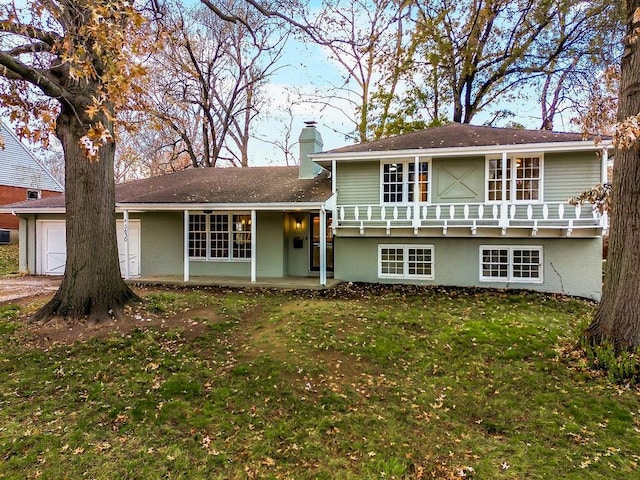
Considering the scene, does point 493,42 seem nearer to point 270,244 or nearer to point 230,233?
point 270,244

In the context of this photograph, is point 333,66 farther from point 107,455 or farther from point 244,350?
point 107,455

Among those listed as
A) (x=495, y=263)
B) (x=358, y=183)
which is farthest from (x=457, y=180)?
(x=358, y=183)

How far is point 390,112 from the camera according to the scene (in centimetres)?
2116

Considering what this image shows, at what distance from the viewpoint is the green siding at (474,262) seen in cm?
1074

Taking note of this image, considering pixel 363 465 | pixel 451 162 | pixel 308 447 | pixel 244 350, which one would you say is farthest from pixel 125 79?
pixel 451 162

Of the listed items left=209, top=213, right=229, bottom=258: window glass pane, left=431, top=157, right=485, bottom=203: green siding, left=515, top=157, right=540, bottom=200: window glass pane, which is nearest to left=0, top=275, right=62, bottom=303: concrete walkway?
left=209, top=213, right=229, bottom=258: window glass pane

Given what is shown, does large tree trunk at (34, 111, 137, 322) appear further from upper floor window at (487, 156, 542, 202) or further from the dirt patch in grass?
upper floor window at (487, 156, 542, 202)

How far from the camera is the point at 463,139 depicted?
11820mm

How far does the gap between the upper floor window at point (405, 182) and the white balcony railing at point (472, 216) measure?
22.1 inches

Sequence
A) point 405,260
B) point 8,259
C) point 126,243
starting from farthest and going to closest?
1. point 8,259
2. point 126,243
3. point 405,260

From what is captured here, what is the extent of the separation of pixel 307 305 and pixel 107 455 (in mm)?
5579

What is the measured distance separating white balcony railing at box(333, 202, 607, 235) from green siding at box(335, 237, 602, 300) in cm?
82

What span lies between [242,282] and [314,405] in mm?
7759

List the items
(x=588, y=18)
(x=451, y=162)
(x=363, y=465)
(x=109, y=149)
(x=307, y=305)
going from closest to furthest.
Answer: (x=363, y=465)
(x=109, y=149)
(x=307, y=305)
(x=451, y=162)
(x=588, y=18)
